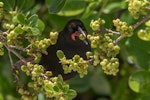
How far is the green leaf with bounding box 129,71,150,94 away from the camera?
1.83m

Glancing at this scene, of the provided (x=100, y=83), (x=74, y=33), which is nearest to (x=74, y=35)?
(x=74, y=33)

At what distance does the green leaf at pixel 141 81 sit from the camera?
1830mm

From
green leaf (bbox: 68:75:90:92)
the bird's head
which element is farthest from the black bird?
green leaf (bbox: 68:75:90:92)

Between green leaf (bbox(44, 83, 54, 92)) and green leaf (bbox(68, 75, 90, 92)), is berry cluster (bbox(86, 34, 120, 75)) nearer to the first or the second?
green leaf (bbox(44, 83, 54, 92))

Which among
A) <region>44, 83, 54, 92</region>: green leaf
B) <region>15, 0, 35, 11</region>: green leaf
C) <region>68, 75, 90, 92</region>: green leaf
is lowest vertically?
<region>44, 83, 54, 92</region>: green leaf

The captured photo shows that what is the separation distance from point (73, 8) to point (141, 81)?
0.43 meters

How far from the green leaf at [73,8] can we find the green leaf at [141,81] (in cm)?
39

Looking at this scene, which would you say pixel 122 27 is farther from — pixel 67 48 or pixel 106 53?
pixel 67 48

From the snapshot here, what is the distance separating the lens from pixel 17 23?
1513mm

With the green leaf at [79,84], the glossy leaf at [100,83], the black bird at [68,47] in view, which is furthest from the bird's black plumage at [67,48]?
the glossy leaf at [100,83]

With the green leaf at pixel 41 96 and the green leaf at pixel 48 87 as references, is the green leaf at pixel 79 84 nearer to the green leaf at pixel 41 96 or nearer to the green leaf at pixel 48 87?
the green leaf at pixel 41 96

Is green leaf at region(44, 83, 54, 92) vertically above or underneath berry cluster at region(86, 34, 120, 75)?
underneath

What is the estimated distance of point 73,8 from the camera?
2055 mm

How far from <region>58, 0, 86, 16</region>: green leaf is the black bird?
1.09 ft
